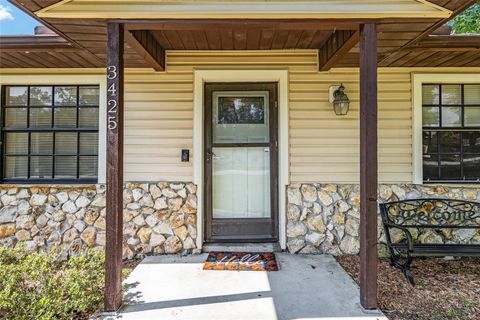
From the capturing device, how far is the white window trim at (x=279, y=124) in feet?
12.7

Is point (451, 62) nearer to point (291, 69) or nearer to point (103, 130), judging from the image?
point (291, 69)

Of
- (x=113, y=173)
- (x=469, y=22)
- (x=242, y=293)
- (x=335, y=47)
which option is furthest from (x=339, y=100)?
(x=469, y=22)

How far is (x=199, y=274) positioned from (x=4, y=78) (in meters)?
3.54

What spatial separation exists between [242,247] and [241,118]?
1627 mm

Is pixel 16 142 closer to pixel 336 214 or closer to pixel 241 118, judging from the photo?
pixel 241 118

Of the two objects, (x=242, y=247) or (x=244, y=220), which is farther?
(x=244, y=220)

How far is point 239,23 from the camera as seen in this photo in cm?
257

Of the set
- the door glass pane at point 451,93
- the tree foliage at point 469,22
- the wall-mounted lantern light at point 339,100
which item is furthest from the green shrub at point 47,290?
the tree foliage at point 469,22

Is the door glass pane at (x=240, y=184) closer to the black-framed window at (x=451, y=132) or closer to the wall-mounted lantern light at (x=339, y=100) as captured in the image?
the wall-mounted lantern light at (x=339, y=100)

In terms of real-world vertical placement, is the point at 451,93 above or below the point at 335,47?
below

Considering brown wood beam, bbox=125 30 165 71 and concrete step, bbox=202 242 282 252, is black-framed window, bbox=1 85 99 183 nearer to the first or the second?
brown wood beam, bbox=125 30 165 71

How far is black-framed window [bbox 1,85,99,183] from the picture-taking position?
13.4 feet

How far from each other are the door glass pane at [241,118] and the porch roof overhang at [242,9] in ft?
5.06

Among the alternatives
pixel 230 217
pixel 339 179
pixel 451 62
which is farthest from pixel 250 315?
pixel 451 62
